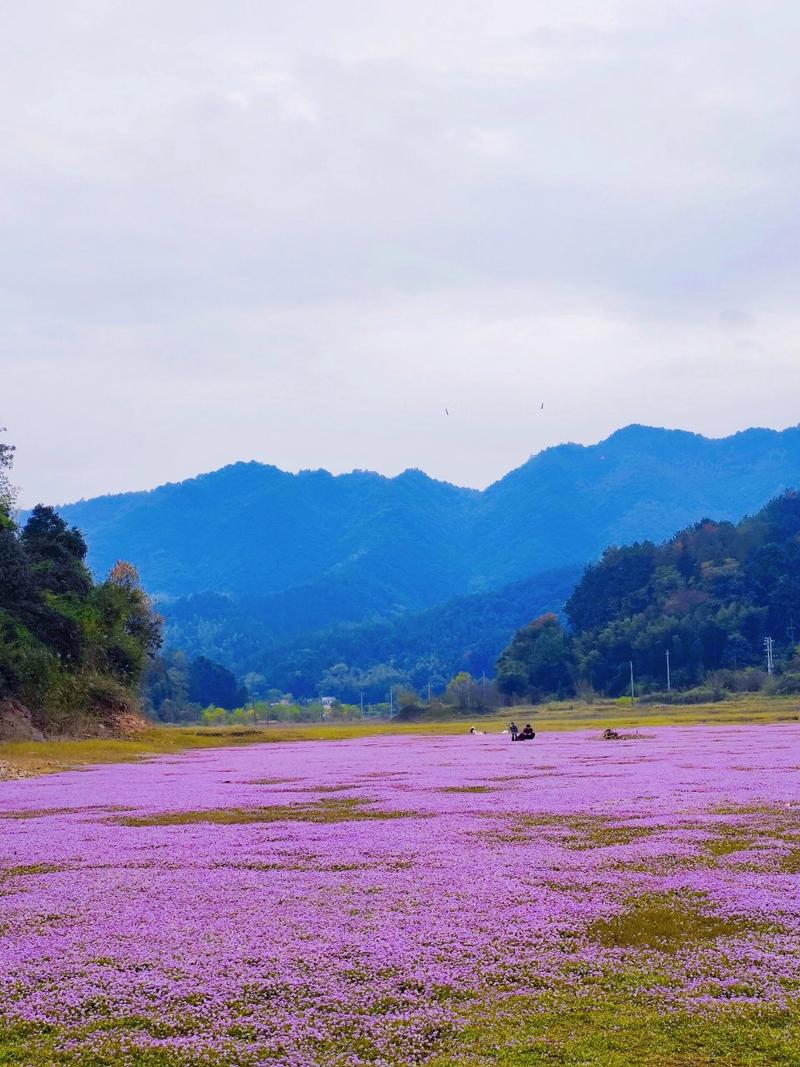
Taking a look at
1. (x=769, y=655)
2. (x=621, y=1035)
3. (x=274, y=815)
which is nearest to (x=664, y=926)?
(x=621, y=1035)

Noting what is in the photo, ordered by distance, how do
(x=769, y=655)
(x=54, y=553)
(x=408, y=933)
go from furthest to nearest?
(x=769, y=655) → (x=54, y=553) → (x=408, y=933)

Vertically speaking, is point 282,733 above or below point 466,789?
below

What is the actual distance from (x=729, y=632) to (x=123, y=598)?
8535cm

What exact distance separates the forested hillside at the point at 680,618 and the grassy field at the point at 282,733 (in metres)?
15.5

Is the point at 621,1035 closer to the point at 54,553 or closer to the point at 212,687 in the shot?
the point at 54,553

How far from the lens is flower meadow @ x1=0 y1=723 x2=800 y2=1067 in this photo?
8734 millimetres

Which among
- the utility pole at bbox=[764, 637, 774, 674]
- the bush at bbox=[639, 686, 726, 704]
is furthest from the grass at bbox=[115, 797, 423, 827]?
the utility pole at bbox=[764, 637, 774, 674]

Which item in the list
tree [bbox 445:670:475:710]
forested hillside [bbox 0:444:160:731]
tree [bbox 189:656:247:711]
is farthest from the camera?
tree [bbox 189:656:247:711]

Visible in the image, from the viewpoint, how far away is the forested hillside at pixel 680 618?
135125 millimetres

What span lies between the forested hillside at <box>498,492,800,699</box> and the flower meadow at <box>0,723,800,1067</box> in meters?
108

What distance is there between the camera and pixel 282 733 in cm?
7944

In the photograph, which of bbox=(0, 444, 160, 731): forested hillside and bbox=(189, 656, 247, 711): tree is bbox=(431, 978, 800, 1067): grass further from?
bbox=(189, 656, 247, 711): tree

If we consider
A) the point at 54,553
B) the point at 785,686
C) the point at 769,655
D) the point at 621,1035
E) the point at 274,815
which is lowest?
the point at 785,686

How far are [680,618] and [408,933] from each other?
13413 centimetres
